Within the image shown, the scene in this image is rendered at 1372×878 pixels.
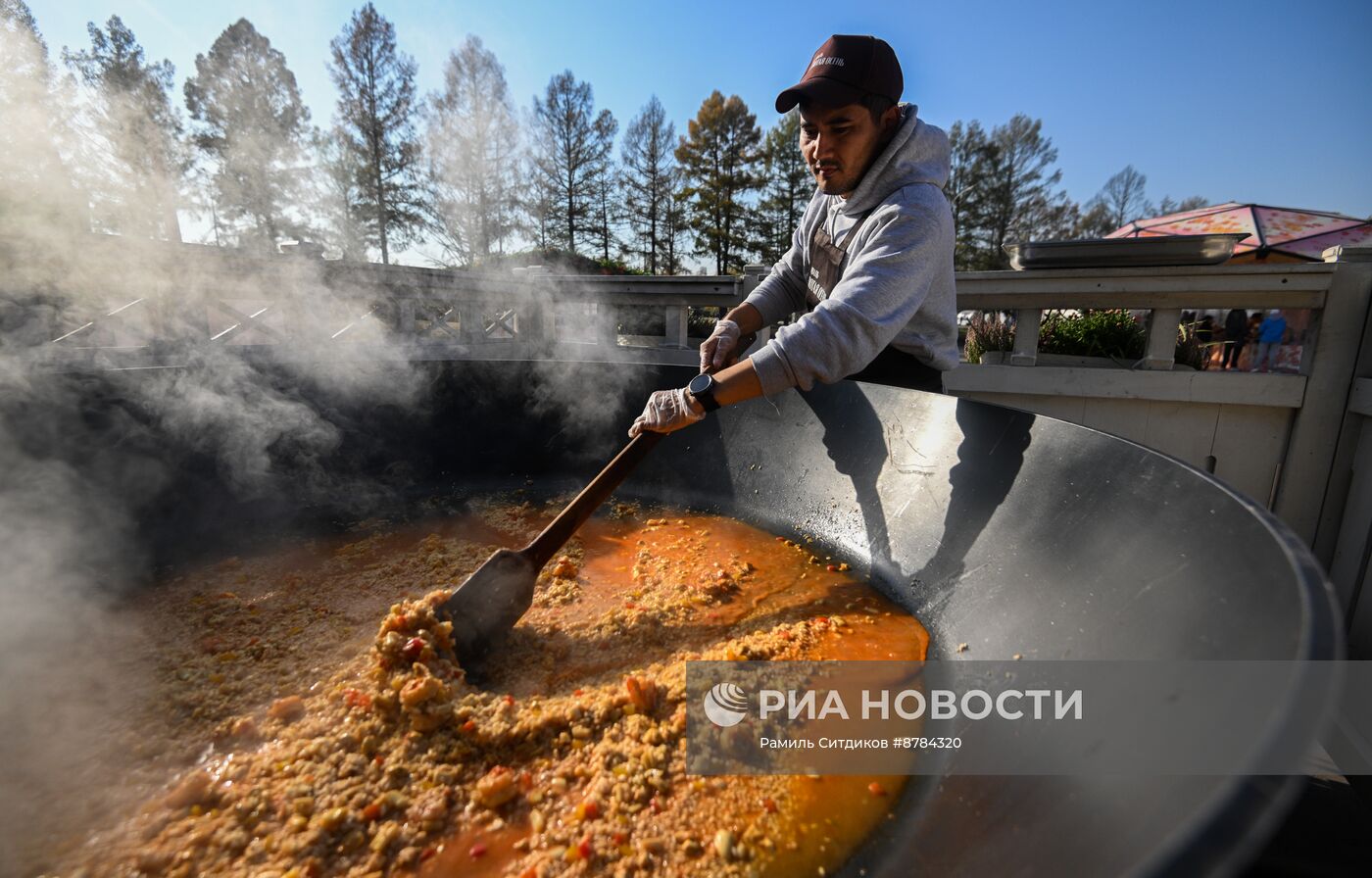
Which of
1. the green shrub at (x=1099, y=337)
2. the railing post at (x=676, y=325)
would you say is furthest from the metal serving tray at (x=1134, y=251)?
the railing post at (x=676, y=325)

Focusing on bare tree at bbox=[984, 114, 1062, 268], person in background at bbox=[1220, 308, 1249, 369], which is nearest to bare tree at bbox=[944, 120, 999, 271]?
bare tree at bbox=[984, 114, 1062, 268]

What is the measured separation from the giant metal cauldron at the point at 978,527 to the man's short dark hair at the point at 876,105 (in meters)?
0.94

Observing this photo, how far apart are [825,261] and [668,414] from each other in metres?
1.03

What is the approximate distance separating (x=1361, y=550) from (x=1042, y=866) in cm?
333

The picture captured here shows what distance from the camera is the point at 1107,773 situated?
0.78m

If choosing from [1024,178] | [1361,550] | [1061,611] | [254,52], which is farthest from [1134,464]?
[1024,178]

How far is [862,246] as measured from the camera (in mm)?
1930

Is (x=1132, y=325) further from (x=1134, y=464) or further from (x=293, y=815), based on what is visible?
(x=293, y=815)

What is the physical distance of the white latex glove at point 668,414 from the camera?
1.75 meters

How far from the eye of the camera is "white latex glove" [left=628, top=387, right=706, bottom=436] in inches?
68.7

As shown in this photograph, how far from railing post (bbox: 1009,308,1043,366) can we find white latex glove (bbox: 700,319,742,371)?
2.03m

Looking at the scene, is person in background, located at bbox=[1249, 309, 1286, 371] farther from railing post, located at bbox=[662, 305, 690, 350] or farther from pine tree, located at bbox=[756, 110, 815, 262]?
pine tree, located at bbox=[756, 110, 815, 262]

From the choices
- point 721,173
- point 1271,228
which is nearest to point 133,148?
point 1271,228

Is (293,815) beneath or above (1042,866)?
beneath
